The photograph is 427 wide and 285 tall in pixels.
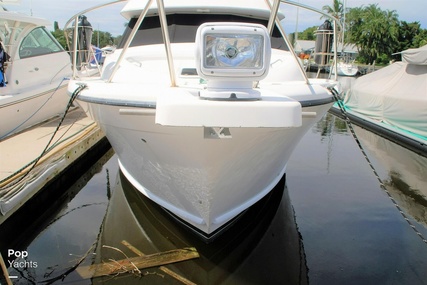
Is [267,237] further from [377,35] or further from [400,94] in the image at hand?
[377,35]

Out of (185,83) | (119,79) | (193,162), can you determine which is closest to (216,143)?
(193,162)

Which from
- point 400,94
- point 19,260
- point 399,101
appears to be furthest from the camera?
point 400,94

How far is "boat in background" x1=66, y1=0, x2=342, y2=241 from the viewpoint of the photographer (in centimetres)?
231

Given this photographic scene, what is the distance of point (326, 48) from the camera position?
462cm

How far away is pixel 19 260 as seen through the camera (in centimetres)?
379

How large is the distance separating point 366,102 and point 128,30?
770 cm

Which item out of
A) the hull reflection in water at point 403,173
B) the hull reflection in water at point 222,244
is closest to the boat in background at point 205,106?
the hull reflection in water at point 222,244

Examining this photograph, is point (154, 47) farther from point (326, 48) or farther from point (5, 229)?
point (5, 229)

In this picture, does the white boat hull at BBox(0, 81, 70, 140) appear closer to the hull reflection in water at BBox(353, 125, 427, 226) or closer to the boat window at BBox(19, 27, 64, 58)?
the boat window at BBox(19, 27, 64, 58)

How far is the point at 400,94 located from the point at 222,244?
673 centimetres

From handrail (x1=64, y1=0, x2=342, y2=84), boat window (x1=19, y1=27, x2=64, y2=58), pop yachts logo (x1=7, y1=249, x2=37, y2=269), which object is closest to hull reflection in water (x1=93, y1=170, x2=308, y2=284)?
pop yachts logo (x1=7, y1=249, x2=37, y2=269)

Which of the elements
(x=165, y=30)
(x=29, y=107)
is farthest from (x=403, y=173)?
(x=29, y=107)

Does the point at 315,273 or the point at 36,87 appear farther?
the point at 36,87

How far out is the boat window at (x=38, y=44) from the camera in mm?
7500
